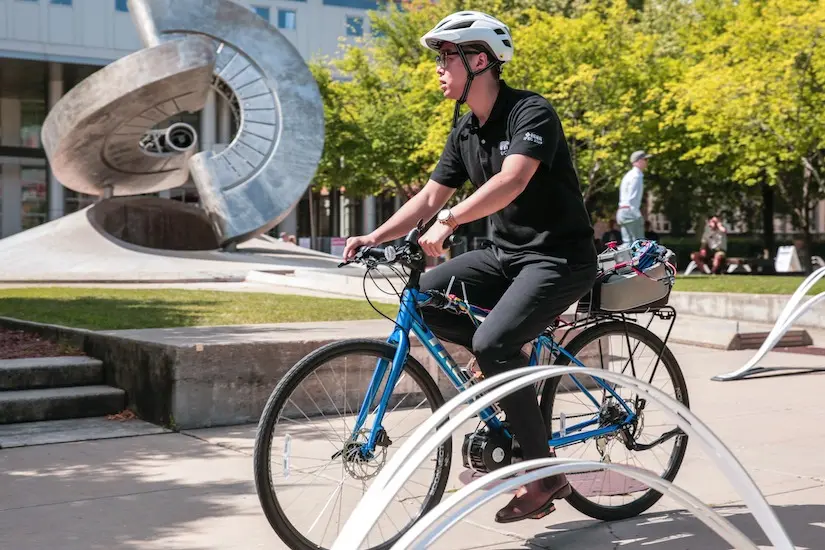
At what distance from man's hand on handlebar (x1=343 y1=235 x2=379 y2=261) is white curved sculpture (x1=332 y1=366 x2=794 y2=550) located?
1.24m

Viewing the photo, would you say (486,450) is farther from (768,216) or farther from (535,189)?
(768,216)

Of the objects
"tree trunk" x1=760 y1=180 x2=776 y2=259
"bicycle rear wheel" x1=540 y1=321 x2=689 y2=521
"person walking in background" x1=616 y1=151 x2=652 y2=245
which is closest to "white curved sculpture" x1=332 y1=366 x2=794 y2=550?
"bicycle rear wheel" x1=540 y1=321 x2=689 y2=521

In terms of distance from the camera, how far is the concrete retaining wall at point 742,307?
1370 centimetres

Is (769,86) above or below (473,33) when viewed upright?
above

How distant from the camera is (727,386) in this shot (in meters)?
8.73

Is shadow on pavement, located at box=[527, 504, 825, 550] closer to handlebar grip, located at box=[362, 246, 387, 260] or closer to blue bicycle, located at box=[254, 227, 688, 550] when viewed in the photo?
blue bicycle, located at box=[254, 227, 688, 550]

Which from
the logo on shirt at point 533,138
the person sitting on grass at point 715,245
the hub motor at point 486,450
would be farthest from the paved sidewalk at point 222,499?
the person sitting on grass at point 715,245

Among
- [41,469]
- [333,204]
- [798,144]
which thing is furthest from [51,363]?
[333,204]

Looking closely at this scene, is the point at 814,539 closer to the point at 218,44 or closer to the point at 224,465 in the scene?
the point at 224,465

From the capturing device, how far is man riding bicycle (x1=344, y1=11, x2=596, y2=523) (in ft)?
13.0

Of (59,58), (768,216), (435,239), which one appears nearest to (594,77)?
(768,216)

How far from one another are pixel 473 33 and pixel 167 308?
791 cm

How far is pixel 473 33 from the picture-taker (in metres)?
4.05

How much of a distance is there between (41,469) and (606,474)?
2.93m
